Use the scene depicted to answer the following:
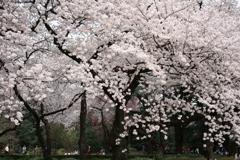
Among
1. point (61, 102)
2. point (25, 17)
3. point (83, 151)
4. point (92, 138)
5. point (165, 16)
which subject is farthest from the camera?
point (92, 138)

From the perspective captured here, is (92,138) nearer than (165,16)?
No

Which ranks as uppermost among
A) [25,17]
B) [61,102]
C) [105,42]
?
[25,17]

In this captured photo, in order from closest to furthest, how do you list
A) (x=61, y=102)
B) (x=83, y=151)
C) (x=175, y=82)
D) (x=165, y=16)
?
1. (x=165, y=16)
2. (x=175, y=82)
3. (x=83, y=151)
4. (x=61, y=102)

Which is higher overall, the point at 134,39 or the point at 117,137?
the point at 134,39

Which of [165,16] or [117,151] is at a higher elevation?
[165,16]

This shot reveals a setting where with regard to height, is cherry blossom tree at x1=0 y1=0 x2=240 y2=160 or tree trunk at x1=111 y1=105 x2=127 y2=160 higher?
cherry blossom tree at x1=0 y1=0 x2=240 y2=160

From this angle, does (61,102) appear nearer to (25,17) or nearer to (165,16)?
(25,17)

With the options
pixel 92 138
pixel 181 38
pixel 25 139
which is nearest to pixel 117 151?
pixel 181 38

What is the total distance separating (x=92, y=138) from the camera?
1348 inches

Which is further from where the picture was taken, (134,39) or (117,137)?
(117,137)

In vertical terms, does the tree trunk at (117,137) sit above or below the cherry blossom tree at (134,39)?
below

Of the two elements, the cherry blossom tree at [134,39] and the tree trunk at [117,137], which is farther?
the tree trunk at [117,137]

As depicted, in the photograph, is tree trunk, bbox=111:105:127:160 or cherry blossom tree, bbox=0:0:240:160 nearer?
cherry blossom tree, bbox=0:0:240:160

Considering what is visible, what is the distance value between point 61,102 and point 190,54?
1288cm
